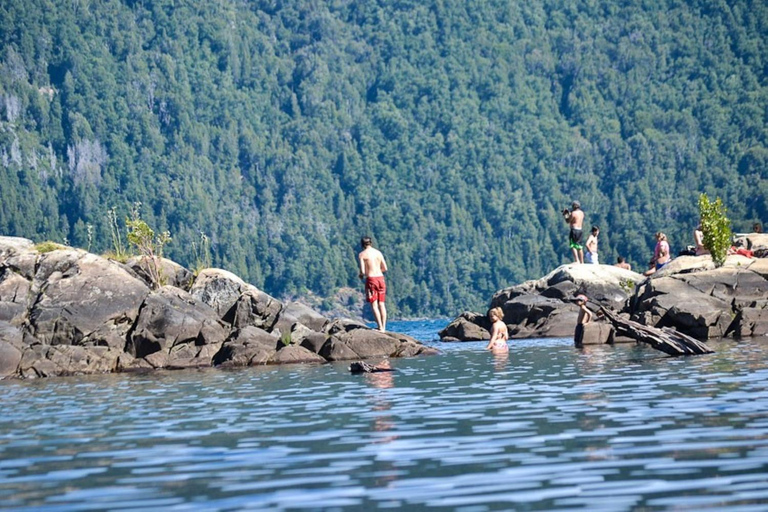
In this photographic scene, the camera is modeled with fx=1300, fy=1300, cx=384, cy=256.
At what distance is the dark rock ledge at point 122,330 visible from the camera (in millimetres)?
26594

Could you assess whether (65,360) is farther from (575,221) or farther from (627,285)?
(627,285)

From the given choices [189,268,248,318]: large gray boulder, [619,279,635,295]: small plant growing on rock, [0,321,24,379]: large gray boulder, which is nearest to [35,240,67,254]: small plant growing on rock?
[189,268,248,318]: large gray boulder

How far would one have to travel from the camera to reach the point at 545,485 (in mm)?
9773

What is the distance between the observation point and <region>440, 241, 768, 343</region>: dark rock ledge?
100ft

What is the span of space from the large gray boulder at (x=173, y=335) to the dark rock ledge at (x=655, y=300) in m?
8.83

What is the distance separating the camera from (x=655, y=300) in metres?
32.2

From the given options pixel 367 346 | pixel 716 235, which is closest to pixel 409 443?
pixel 367 346

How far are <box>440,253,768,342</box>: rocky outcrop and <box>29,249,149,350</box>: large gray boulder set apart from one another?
10.9m

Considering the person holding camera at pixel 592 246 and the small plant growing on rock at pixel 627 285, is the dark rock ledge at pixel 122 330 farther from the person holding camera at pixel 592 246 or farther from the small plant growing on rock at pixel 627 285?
the person holding camera at pixel 592 246

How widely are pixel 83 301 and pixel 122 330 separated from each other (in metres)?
1.08

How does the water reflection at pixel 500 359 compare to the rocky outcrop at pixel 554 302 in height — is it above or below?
below

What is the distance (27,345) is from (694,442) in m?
18.3

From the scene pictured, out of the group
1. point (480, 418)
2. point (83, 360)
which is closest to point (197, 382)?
point (83, 360)

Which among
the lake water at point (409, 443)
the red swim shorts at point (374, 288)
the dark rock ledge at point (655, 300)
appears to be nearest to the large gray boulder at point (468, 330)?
the dark rock ledge at point (655, 300)
